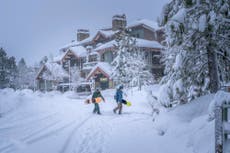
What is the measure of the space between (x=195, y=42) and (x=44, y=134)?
21.4ft

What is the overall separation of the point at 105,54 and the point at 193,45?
31106 millimetres

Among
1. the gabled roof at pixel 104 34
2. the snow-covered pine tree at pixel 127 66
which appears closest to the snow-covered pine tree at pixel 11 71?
the gabled roof at pixel 104 34

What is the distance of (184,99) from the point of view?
32.4 feet

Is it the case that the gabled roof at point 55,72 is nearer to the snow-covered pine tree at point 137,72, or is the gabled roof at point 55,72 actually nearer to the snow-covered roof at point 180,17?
the snow-covered pine tree at point 137,72

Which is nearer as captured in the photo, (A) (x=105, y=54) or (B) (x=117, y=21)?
(A) (x=105, y=54)

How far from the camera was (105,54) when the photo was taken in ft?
130

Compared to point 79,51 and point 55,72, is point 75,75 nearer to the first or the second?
point 55,72

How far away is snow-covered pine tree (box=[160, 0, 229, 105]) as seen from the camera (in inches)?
303

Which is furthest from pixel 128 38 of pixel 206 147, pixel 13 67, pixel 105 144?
pixel 13 67

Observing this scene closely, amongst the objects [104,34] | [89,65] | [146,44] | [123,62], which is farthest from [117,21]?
[123,62]

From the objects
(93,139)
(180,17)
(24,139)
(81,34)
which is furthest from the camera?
(81,34)

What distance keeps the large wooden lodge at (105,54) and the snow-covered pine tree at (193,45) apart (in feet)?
74.0

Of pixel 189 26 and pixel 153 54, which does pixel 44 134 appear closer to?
pixel 189 26

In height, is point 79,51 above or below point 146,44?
above
